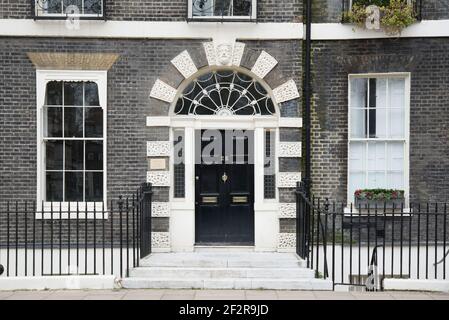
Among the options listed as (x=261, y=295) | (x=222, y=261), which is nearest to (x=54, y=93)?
(x=222, y=261)

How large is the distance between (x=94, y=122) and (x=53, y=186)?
1455mm

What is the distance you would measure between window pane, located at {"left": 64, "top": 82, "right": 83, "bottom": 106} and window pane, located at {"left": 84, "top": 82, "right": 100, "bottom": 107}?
0.10m

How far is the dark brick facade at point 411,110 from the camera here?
11.2 meters

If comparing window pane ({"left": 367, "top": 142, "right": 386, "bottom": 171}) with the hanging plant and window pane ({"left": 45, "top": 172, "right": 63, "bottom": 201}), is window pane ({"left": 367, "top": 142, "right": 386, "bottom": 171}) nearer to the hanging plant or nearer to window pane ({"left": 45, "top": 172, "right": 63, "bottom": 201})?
the hanging plant

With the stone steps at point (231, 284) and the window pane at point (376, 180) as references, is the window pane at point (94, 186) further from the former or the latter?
the window pane at point (376, 180)

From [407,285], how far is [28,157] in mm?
7046

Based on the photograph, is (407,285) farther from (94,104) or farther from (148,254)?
(94,104)

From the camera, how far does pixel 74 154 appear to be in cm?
1138

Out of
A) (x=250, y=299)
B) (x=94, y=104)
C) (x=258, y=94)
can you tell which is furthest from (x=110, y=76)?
(x=250, y=299)

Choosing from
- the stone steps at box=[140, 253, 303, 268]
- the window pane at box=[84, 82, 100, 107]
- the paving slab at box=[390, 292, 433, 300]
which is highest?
the window pane at box=[84, 82, 100, 107]

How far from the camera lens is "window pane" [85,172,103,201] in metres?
11.4

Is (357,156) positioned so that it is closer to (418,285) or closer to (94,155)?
(418,285)

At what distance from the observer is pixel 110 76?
11.2 metres

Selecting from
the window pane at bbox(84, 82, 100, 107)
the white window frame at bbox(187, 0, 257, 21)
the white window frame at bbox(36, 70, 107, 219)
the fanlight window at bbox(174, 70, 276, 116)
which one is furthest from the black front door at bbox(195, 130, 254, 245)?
the white window frame at bbox(187, 0, 257, 21)
